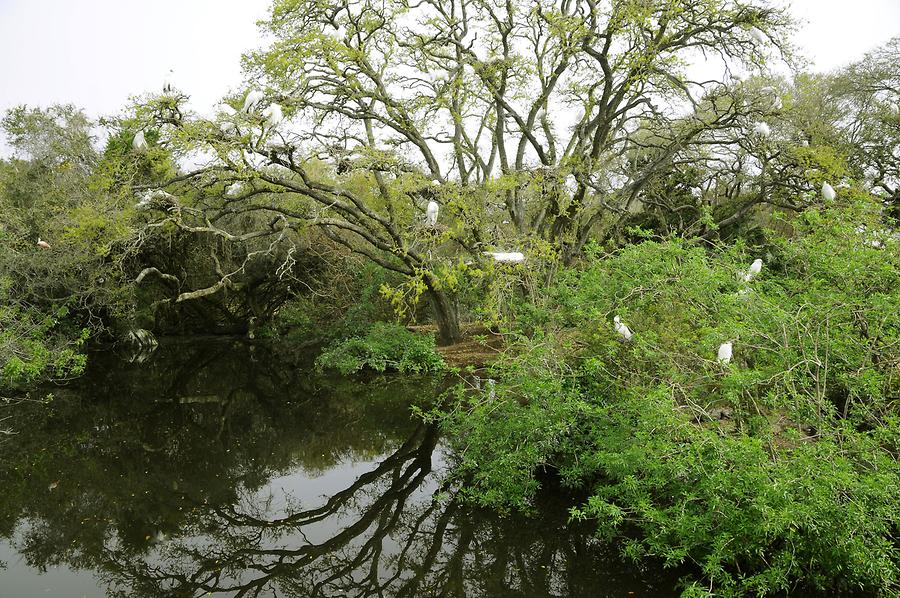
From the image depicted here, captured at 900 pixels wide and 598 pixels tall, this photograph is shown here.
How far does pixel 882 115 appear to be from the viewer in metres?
15.7

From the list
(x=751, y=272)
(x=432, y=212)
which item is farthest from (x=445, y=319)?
(x=751, y=272)

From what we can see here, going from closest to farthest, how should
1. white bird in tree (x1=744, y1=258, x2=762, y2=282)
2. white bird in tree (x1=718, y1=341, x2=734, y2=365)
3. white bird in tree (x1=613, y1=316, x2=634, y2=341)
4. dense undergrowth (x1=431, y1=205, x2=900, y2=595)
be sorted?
dense undergrowth (x1=431, y1=205, x2=900, y2=595)
white bird in tree (x1=718, y1=341, x2=734, y2=365)
white bird in tree (x1=613, y1=316, x2=634, y2=341)
white bird in tree (x1=744, y1=258, x2=762, y2=282)

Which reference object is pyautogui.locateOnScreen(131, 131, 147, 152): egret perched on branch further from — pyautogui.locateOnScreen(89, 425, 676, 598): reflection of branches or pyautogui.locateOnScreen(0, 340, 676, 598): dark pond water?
pyautogui.locateOnScreen(89, 425, 676, 598): reflection of branches

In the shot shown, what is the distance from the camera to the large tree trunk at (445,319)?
46.2 feet

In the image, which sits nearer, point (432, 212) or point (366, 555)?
point (366, 555)

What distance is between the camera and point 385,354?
12555 millimetres

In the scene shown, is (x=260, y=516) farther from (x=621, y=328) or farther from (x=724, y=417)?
(x=724, y=417)

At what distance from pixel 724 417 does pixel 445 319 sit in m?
8.37

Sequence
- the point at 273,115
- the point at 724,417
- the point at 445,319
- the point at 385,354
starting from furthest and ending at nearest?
the point at 445,319 → the point at 385,354 → the point at 273,115 → the point at 724,417

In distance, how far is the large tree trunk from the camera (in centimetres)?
1409

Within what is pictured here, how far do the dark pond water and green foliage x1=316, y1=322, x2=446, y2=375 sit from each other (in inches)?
94.4

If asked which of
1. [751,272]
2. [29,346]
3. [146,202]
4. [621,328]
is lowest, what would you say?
[621,328]

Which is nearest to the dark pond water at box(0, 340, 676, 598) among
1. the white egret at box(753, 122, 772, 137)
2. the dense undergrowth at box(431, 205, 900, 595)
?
the dense undergrowth at box(431, 205, 900, 595)

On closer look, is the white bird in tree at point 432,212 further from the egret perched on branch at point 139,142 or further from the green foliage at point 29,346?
the green foliage at point 29,346
